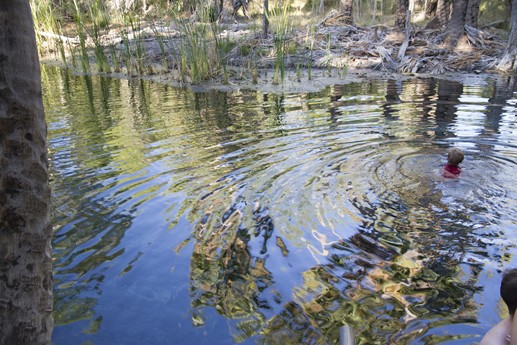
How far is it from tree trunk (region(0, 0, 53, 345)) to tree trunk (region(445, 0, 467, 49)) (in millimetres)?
14823

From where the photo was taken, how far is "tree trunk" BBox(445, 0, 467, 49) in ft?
45.7

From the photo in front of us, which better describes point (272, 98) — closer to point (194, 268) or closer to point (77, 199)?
point (77, 199)

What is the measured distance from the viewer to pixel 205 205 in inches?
176

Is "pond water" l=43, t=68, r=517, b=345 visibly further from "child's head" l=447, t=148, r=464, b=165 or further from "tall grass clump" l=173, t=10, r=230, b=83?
"tall grass clump" l=173, t=10, r=230, b=83

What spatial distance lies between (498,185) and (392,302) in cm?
259

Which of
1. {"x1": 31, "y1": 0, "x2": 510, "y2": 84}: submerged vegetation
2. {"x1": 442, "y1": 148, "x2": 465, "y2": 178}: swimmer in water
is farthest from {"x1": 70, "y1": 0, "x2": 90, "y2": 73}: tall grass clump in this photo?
{"x1": 442, "y1": 148, "x2": 465, "y2": 178}: swimmer in water

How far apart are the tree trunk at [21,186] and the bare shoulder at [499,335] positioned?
7.37ft

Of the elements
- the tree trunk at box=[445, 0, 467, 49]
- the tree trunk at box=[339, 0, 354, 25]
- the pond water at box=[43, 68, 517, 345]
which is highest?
the tree trunk at box=[339, 0, 354, 25]

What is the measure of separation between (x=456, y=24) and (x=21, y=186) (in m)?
15.4

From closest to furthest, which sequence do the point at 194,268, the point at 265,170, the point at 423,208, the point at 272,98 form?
1. the point at 194,268
2. the point at 423,208
3. the point at 265,170
4. the point at 272,98

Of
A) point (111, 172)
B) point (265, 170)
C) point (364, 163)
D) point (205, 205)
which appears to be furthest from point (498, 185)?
point (111, 172)

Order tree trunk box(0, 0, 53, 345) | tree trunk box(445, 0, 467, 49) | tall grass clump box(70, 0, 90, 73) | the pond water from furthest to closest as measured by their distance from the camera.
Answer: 1. tree trunk box(445, 0, 467, 49)
2. tall grass clump box(70, 0, 90, 73)
3. the pond water
4. tree trunk box(0, 0, 53, 345)

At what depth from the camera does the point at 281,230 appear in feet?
12.9

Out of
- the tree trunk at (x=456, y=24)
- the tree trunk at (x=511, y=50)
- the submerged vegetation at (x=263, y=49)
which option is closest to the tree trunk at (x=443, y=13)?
the submerged vegetation at (x=263, y=49)
